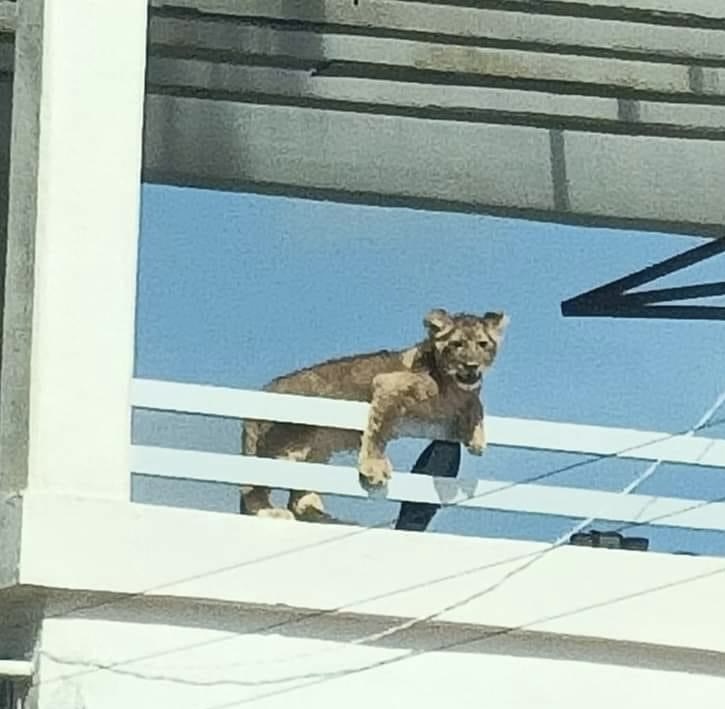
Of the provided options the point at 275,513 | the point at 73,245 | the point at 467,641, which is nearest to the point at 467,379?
the point at 275,513

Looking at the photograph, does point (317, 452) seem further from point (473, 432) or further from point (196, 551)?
point (196, 551)

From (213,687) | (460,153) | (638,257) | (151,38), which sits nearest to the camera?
(213,687)

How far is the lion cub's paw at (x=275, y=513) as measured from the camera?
174 inches

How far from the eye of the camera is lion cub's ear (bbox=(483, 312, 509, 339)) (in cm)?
477

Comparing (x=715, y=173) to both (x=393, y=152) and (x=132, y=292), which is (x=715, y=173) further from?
(x=132, y=292)

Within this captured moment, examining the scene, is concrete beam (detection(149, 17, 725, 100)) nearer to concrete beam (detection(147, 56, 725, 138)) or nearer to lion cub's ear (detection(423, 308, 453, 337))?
concrete beam (detection(147, 56, 725, 138))

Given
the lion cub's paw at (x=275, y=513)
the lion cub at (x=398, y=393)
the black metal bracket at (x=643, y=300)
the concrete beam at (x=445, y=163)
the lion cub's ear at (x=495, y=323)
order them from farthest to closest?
the concrete beam at (x=445, y=163) → the black metal bracket at (x=643, y=300) → the lion cub's ear at (x=495, y=323) → the lion cub at (x=398, y=393) → the lion cub's paw at (x=275, y=513)

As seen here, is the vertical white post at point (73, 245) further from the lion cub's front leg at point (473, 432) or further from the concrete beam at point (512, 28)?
the concrete beam at point (512, 28)

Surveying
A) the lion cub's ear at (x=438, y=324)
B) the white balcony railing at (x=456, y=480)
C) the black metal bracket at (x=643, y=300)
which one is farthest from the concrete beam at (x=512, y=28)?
the white balcony railing at (x=456, y=480)

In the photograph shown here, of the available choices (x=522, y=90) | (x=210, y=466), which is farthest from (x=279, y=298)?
(x=522, y=90)

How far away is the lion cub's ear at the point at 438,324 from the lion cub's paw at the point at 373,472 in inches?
10.7

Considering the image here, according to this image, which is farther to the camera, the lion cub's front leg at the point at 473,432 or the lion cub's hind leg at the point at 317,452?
the lion cub's front leg at the point at 473,432

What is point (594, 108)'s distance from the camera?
584 centimetres

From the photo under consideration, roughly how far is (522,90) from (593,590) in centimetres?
171
